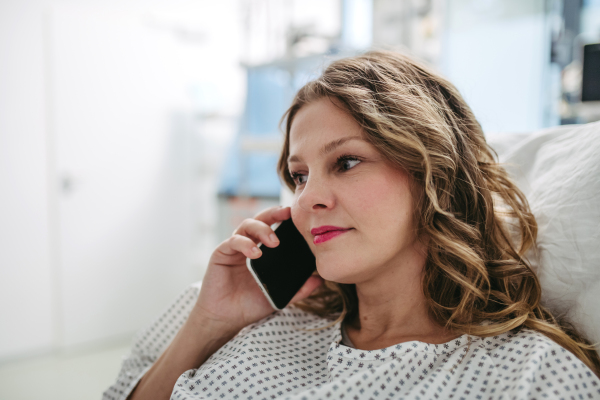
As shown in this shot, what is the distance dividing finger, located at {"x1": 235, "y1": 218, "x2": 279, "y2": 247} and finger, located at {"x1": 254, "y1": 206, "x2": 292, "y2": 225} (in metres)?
0.04

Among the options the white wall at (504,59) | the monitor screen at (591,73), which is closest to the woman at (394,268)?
the monitor screen at (591,73)

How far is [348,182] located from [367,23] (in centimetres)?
233

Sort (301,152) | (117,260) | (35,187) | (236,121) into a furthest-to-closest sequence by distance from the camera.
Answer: (236,121) < (117,260) < (35,187) < (301,152)

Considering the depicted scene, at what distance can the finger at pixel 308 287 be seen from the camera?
38.3 inches

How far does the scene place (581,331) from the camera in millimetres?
693

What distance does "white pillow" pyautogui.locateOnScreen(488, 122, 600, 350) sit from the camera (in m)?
0.69

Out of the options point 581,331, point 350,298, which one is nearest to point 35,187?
point 350,298

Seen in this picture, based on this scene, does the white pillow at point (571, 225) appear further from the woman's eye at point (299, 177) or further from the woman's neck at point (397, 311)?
the woman's eye at point (299, 177)

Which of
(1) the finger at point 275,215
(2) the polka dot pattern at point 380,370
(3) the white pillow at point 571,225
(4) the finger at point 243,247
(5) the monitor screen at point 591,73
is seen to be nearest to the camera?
(2) the polka dot pattern at point 380,370

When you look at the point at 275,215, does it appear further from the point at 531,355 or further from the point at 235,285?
the point at 531,355

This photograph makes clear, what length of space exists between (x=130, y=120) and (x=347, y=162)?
7.26ft

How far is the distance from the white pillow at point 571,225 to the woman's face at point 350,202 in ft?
0.81

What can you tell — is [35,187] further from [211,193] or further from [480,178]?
[480,178]

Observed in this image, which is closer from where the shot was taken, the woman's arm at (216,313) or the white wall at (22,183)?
the woman's arm at (216,313)
